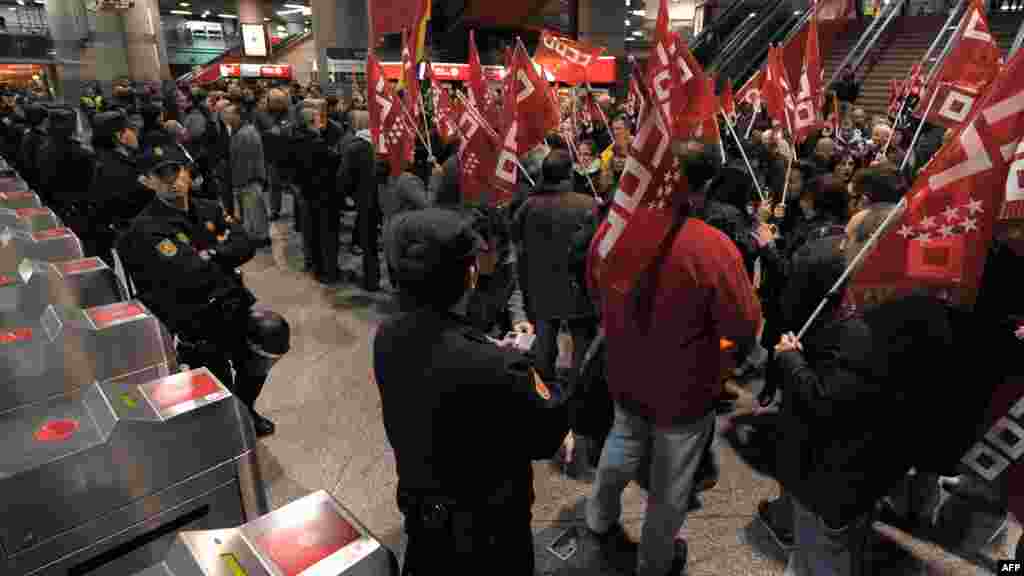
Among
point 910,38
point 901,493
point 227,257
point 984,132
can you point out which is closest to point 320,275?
point 227,257

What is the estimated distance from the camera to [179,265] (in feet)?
11.1

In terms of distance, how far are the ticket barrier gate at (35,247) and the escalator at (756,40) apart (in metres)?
16.8

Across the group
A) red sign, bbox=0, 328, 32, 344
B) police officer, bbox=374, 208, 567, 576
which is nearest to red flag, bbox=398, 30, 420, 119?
red sign, bbox=0, 328, 32, 344

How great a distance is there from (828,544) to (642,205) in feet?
4.82

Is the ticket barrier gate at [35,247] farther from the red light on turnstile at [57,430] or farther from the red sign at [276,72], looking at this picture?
the red sign at [276,72]

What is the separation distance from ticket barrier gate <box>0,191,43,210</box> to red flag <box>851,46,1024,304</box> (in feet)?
22.6

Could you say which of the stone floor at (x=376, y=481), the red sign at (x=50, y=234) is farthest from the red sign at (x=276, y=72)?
the red sign at (x=50, y=234)

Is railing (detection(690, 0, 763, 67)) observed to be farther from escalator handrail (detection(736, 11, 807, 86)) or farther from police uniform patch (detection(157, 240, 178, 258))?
police uniform patch (detection(157, 240, 178, 258))

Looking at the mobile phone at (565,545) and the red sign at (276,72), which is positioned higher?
the red sign at (276,72)

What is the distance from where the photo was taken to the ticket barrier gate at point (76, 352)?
258 cm

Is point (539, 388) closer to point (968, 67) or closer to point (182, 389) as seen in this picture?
point (182, 389)

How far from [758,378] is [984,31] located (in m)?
3.08

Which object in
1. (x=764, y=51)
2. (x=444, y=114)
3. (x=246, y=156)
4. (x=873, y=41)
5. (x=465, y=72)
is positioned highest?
(x=873, y=41)

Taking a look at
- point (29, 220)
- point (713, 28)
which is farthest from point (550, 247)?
point (713, 28)
